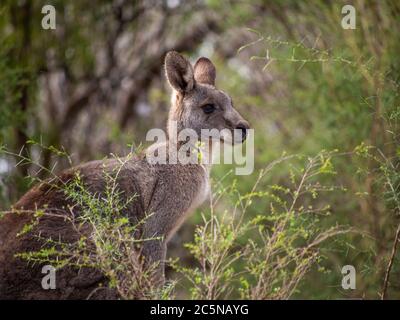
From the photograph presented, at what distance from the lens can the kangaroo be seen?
20.2 ft

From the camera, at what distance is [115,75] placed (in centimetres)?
1474

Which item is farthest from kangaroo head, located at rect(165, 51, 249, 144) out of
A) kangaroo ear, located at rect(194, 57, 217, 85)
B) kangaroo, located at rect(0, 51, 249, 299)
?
kangaroo ear, located at rect(194, 57, 217, 85)

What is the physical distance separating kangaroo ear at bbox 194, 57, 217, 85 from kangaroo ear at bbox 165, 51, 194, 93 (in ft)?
1.27

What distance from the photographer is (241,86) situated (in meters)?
13.0

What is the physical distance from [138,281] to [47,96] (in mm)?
10115

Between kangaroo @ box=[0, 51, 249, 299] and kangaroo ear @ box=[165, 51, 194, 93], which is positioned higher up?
kangaroo ear @ box=[165, 51, 194, 93]

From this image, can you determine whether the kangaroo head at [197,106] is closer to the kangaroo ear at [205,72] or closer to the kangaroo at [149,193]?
the kangaroo at [149,193]

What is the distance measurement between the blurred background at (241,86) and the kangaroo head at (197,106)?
21.4 inches

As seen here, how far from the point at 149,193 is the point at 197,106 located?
1.10 meters

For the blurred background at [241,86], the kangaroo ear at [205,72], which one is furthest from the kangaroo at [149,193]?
the blurred background at [241,86]

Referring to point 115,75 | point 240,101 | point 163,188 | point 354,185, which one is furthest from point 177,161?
point 115,75

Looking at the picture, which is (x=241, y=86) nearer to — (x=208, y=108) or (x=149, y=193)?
(x=208, y=108)

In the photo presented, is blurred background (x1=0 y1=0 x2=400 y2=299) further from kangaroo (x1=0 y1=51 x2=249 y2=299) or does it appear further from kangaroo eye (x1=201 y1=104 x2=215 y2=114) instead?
kangaroo eye (x1=201 y1=104 x2=215 y2=114)

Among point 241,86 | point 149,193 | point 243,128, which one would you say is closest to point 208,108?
point 243,128
